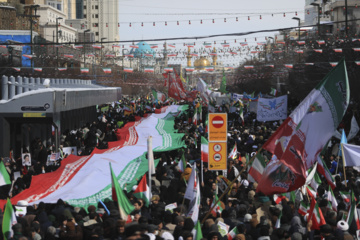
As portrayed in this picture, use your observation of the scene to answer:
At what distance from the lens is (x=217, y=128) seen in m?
15.3

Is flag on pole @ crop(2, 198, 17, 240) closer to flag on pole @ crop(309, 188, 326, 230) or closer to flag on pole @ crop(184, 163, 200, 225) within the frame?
flag on pole @ crop(184, 163, 200, 225)

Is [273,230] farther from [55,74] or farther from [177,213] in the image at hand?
[55,74]

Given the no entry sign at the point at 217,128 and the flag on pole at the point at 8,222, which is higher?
the no entry sign at the point at 217,128

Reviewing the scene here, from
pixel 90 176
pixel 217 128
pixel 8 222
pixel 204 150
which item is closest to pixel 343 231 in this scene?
pixel 8 222

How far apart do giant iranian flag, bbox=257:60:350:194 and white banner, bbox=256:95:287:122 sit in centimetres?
1445

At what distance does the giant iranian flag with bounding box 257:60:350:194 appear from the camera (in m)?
9.42

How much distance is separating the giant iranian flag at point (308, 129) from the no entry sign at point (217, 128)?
5.38 m

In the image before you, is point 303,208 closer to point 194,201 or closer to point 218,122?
point 194,201

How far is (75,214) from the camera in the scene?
35.4ft

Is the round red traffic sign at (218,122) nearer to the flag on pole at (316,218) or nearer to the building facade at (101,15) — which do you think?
the flag on pole at (316,218)

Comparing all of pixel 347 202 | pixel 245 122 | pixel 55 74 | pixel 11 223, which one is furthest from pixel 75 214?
pixel 55 74

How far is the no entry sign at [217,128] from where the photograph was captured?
49.8 ft

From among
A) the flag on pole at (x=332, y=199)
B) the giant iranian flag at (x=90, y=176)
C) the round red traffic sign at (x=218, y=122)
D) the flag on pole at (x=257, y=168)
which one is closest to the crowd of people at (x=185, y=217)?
the flag on pole at (x=332, y=199)

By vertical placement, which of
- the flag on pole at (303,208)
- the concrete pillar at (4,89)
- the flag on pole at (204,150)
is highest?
the concrete pillar at (4,89)
